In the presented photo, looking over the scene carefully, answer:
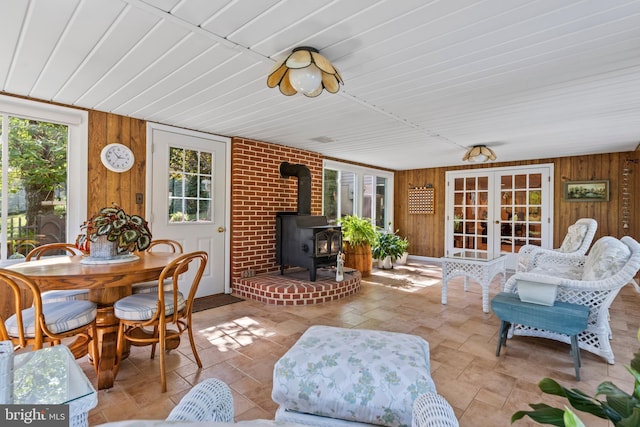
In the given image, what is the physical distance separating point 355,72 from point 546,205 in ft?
17.2

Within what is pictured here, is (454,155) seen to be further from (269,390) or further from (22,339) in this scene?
(22,339)

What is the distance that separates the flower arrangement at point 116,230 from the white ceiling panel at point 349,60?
1.05 metres

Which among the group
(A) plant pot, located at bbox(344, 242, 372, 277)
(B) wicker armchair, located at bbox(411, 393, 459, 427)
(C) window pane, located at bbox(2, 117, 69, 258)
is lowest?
(A) plant pot, located at bbox(344, 242, 372, 277)

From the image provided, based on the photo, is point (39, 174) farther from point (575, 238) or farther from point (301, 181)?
point (575, 238)

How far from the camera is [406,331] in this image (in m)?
2.96

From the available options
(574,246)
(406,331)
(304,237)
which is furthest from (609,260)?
(304,237)

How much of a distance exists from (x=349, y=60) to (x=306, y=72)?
40 cm

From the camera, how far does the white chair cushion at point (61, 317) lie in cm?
176

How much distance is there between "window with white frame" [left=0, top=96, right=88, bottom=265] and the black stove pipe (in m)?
2.41

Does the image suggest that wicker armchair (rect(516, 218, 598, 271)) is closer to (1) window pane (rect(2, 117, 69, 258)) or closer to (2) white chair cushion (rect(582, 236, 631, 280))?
(2) white chair cushion (rect(582, 236, 631, 280))

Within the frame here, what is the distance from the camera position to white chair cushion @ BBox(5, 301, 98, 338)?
1.76m

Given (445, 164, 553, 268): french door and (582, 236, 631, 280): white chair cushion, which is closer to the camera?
(582, 236, 631, 280): white chair cushion

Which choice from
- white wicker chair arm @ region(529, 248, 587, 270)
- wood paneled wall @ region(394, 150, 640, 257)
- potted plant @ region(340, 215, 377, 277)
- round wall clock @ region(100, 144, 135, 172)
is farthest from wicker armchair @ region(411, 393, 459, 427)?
wood paneled wall @ region(394, 150, 640, 257)

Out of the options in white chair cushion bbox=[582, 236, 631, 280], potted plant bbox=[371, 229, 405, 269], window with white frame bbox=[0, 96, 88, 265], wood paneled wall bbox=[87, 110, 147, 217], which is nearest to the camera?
white chair cushion bbox=[582, 236, 631, 280]
